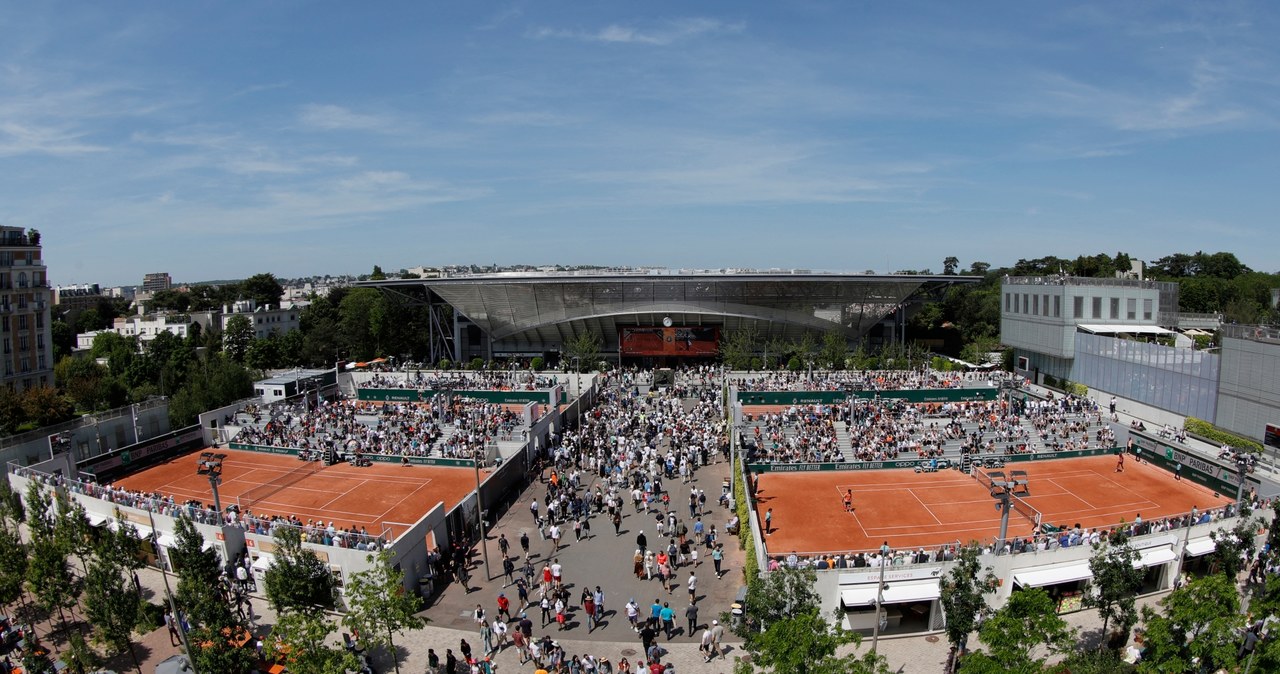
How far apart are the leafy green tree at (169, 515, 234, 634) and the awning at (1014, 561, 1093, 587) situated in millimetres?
19809

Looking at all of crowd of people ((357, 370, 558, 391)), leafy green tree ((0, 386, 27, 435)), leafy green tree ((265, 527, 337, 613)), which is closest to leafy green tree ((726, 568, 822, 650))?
leafy green tree ((265, 527, 337, 613))

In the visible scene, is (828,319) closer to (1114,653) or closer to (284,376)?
(284,376)

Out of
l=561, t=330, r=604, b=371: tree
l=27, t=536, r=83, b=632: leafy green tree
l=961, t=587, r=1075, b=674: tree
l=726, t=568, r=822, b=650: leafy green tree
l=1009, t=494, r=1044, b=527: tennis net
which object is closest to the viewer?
l=961, t=587, r=1075, b=674: tree

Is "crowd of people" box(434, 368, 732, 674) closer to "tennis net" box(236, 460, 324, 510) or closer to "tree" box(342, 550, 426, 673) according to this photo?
"tree" box(342, 550, 426, 673)

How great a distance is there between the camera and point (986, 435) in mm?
36562

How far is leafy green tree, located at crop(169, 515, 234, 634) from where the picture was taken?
15.8 metres

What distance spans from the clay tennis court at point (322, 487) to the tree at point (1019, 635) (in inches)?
751

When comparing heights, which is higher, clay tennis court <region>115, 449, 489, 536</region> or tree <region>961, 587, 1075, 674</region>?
tree <region>961, 587, 1075, 674</region>

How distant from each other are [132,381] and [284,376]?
1751cm

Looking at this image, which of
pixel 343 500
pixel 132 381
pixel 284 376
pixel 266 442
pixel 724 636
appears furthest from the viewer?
pixel 132 381

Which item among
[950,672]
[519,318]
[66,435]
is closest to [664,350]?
[519,318]

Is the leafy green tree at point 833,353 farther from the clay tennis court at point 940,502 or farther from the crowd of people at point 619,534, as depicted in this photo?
the clay tennis court at point 940,502

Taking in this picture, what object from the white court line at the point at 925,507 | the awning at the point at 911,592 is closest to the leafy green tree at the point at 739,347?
the white court line at the point at 925,507

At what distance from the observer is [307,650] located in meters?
14.0
